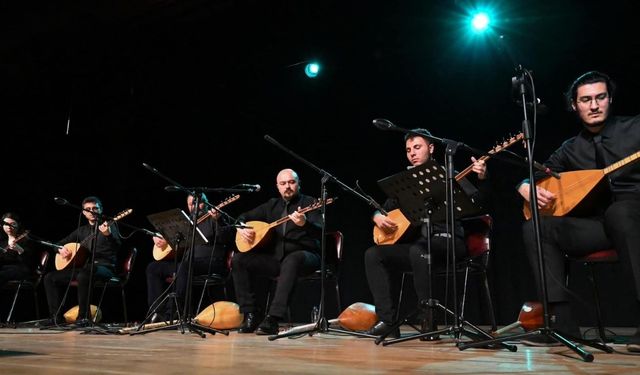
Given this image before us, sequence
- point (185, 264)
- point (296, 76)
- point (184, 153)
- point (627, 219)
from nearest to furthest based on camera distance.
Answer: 1. point (627, 219)
2. point (185, 264)
3. point (296, 76)
4. point (184, 153)

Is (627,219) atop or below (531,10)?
below

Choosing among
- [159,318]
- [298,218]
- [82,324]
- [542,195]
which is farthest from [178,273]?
[542,195]

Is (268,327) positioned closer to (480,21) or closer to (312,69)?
(480,21)

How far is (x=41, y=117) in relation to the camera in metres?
6.59

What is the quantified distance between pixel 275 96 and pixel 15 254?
318 centimetres

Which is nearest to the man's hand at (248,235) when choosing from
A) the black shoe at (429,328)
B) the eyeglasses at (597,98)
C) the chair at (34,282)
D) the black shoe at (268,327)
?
the black shoe at (268,327)

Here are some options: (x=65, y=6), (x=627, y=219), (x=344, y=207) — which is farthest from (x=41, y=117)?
(x=627, y=219)

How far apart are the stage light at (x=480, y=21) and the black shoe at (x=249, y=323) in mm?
2751

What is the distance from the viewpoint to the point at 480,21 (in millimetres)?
4344

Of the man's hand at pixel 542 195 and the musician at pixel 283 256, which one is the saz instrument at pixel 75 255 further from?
the man's hand at pixel 542 195

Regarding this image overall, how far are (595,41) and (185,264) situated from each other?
3698 mm

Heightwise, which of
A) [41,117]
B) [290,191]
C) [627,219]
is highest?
[41,117]

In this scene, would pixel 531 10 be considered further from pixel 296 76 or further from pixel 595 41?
pixel 296 76

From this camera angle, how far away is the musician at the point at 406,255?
128 inches
